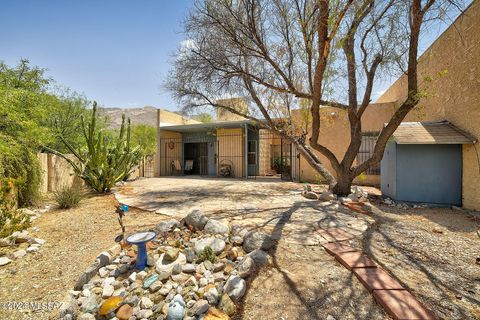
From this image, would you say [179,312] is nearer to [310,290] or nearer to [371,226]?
[310,290]

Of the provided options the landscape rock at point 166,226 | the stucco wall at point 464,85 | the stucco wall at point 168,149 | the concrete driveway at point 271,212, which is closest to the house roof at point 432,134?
the stucco wall at point 464,85

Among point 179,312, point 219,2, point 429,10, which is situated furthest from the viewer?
point 219,2

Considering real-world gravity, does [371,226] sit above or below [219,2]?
below

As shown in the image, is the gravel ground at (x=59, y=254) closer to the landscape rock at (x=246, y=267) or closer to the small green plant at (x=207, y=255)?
the small green plant at (x=207, y=255)

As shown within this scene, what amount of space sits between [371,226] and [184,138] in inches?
518

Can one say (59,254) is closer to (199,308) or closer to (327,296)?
(199,308)

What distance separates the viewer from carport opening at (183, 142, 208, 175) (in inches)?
605

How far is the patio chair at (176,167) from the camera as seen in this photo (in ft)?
47.5

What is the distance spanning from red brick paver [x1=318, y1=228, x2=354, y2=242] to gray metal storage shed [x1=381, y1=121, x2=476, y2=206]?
13.9 feet

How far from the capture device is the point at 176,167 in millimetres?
14500

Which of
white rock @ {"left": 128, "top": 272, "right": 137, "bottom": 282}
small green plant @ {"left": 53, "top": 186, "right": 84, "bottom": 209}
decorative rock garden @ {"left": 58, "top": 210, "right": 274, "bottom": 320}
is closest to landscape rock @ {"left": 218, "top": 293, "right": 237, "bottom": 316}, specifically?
decorative rock garden @ {"left": 58, "top": 210, "right": 274, "bottom": 320}

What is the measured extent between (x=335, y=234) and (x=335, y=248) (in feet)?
1.74

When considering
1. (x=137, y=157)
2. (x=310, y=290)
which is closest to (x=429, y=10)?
(x=310, y=290)

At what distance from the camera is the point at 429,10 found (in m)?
4.14
